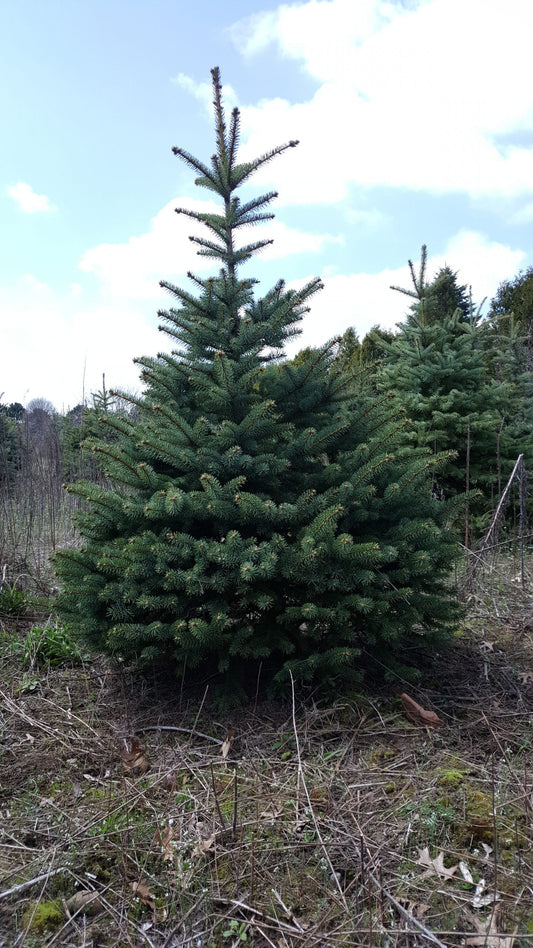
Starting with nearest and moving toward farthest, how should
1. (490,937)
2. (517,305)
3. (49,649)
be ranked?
(490,937) < (49,649) < (517,305)

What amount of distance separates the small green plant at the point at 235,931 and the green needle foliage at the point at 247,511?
1.14 meters

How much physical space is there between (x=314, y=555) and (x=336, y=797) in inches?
39.0

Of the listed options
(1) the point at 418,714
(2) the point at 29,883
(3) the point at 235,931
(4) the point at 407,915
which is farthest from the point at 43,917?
(1) the point at 418,714

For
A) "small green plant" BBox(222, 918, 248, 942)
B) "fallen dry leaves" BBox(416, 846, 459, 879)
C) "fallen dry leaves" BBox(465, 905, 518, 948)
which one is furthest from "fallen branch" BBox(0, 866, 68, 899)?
"fallen dry leaves" BBox(465, 905, 518, 948)

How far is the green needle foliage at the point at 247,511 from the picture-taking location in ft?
9.43

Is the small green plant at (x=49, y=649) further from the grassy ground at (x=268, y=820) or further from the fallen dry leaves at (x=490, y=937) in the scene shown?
the fallen dry leaves at (x=490, y=937)

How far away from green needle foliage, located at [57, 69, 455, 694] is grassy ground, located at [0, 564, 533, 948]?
0.35 metres

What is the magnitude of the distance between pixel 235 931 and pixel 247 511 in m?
1.60

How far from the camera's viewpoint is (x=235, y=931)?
6.12 ft

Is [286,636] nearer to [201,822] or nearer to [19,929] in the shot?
[201,822]

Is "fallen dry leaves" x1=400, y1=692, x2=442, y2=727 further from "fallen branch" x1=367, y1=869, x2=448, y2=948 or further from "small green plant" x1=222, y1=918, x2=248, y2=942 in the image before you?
"small green plant" x1=222, y1=918, x2=248, y2=942

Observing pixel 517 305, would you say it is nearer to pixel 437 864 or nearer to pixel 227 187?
pixel 227 187

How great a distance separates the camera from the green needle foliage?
2.88 m

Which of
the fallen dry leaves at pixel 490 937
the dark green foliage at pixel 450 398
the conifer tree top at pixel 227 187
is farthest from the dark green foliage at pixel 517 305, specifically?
the fallen dry leaves at pixel 490 937
